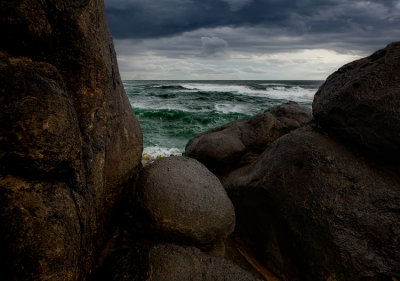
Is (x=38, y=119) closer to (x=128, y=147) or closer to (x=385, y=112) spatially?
(x=128, y=147)

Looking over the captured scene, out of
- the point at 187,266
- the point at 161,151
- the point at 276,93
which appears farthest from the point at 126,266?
the point at 276,93

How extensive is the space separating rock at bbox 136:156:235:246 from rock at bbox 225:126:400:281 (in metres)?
0.58

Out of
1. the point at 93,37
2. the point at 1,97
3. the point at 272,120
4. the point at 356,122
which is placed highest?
the point at 93,37

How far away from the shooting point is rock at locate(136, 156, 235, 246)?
248 centimetres

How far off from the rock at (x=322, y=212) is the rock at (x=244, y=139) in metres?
1.39

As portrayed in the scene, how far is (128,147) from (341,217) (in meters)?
1.99

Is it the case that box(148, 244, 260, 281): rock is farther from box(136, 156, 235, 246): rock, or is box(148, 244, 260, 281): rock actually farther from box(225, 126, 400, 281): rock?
box(225, 126, 400, 281): rock

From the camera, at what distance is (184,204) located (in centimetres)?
251

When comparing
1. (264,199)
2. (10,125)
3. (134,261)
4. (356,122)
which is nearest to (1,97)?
(10,125)

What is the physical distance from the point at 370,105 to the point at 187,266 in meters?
2.08

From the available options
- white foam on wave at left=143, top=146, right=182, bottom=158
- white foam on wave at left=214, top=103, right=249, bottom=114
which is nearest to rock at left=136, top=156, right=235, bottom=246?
white foam on wave at left=143, top=146, right=182, bottom=158

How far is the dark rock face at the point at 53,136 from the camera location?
5.08 feet

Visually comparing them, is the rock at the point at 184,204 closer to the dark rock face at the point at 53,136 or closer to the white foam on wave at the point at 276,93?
the dark rock face at the point at 53,136

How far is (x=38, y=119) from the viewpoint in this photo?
1.60 metres
